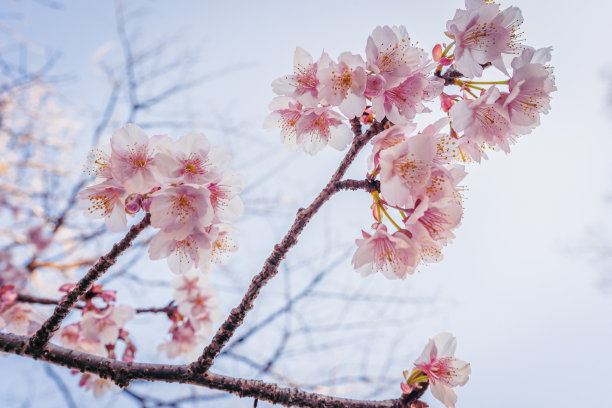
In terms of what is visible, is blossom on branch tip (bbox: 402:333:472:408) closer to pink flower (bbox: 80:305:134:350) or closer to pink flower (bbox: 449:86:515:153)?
pink flower (bbox: 449:86:515:153)

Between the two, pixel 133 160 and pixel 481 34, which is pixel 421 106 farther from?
pixel 133 160

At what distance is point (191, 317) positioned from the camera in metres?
2.00

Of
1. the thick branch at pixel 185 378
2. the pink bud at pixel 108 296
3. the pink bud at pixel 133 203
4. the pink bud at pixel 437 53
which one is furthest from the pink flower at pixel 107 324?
the pink bud at pixel 437 53

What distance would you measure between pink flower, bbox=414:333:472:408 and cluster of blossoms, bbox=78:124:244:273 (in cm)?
72

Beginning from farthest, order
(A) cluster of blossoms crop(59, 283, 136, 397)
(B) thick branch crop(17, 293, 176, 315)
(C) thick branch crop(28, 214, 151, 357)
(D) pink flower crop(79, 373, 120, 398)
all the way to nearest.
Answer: (D) pink flower crop(79, 373, 120, 398), (A) cluster of blossoms crop(59, 283, 136, 397), (B) thick branch crop(17, 293, 176, 315), (C) thick branch crop(28, 214, 151, 357)

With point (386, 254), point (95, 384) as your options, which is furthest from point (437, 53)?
point (95, 384)

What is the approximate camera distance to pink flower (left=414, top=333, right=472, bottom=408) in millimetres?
1111

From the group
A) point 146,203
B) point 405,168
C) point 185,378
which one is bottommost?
point 185,378

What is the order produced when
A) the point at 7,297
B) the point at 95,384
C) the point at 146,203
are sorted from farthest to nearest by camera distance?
the point at 95,384 < the point at 7,297 < the point at 146,203

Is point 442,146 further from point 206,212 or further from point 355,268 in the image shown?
point 206,212

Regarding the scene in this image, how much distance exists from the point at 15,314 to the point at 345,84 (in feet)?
6.50

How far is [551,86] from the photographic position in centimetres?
103

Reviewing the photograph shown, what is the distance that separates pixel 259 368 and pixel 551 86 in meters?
2.69

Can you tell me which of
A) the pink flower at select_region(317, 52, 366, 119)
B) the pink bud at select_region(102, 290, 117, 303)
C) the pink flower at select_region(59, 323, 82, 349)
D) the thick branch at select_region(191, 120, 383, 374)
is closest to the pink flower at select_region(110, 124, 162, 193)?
the thick branch at select_region(191, 120, 383, 374)
